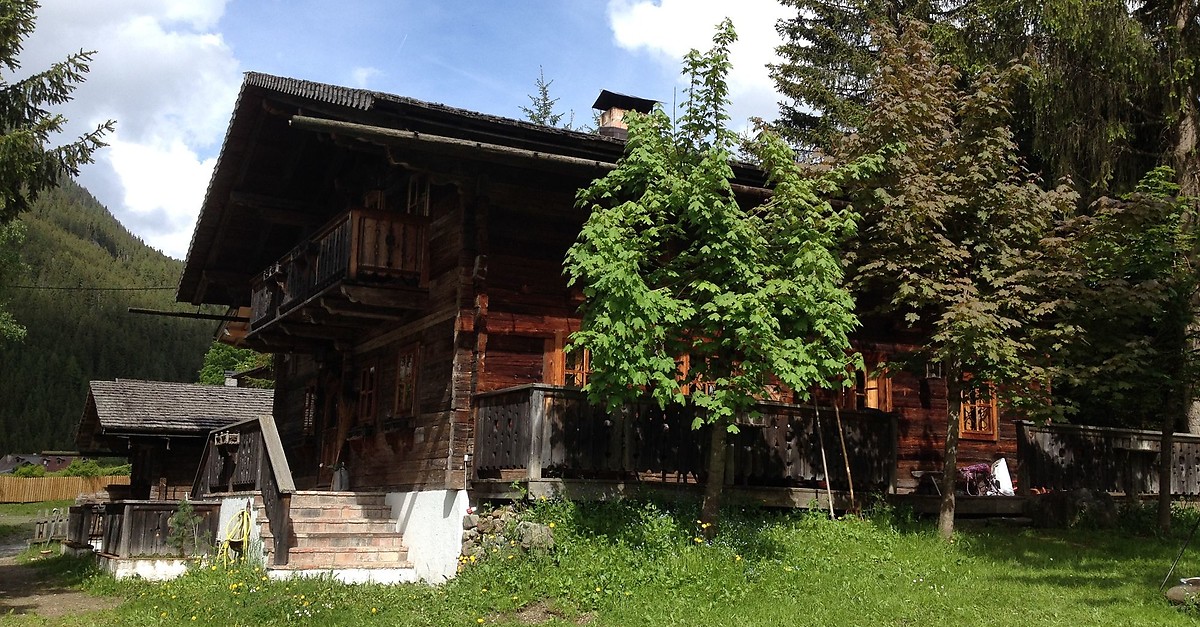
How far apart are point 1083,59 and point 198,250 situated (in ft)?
59.5

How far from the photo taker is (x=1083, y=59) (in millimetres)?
20625

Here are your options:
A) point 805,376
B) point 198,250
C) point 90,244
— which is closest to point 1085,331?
point 805,376

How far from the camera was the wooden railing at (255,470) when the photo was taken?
14219 mm

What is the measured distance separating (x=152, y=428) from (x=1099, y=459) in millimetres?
20693

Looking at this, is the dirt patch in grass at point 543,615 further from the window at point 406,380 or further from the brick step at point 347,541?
the window at point 406,380

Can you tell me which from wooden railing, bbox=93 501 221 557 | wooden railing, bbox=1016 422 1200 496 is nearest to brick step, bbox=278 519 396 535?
wooden railing, bbox=93 501 221 557

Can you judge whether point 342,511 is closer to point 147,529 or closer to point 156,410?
point 147,529

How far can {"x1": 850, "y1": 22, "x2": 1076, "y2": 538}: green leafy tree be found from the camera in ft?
42.6

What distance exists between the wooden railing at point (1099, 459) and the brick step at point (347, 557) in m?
9.25

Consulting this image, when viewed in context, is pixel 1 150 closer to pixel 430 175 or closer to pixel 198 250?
pixel 430 175

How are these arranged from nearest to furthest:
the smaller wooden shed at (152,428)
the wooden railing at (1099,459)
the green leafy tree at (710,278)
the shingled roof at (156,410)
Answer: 1. the green leafy tree at (710,278)
2. the wooden railing at (1099,459)
3. the shingled roof at (156,410)
4. the smaller wooden shed at (152,428)

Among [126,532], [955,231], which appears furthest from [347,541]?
[955,231]

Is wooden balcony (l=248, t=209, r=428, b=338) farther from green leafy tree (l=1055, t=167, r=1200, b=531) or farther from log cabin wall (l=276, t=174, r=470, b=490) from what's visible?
green leafy tree (l=1055, t=167, r=1200, b=531)

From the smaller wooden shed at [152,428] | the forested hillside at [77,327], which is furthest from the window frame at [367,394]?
the forested hillside at [77,327]
